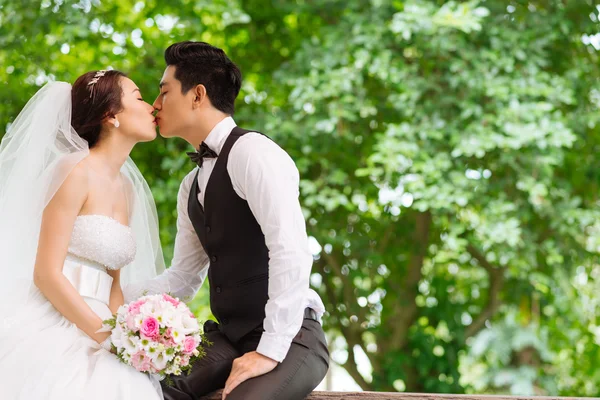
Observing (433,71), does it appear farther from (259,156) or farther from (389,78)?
(259,156)

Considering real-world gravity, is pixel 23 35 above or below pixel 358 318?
above

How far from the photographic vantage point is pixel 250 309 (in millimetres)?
2062

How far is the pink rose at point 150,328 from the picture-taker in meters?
1.76

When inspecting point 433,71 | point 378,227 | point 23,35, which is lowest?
A: point 378,227

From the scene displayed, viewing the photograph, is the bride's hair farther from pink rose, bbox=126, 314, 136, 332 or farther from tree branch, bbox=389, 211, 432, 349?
tree branch, bbox=389, 211, 432, 349

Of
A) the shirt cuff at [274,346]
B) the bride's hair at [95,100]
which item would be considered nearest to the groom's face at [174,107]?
the bride's hair at [95,100]

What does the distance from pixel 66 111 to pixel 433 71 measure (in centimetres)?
327

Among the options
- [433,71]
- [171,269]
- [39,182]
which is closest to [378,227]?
[433,71]

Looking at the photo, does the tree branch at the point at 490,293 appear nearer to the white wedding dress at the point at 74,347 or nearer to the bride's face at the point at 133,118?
the bride's face at the point at 133,118

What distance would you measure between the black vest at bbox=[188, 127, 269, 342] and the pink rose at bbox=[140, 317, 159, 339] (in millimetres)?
340

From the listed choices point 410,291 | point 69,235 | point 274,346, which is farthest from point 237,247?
point 410,291

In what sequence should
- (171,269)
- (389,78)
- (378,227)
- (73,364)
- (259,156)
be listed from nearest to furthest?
(73,364) < (259,156) < (171,269) < (389,78) < (378,227)

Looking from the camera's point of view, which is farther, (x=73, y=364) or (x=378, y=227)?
(x=378, y=227)

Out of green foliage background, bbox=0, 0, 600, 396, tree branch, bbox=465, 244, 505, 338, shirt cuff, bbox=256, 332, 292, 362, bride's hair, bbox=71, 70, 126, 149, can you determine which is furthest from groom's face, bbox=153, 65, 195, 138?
tree branch, bbox=465, 244, 505, 338
